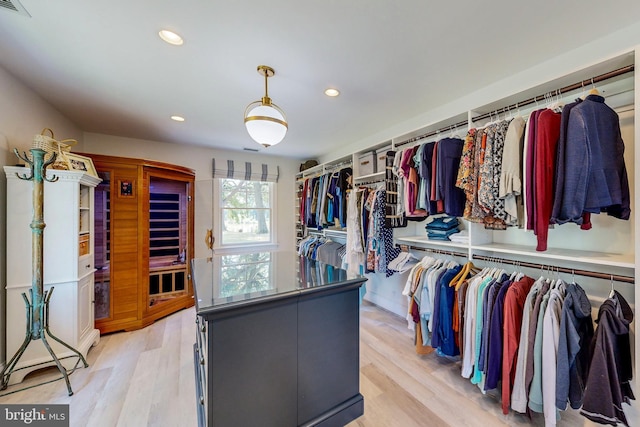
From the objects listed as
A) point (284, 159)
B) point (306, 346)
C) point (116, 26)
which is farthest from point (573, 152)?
point (284, 159)

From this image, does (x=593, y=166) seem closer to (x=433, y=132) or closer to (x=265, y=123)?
(x=433, y=132)

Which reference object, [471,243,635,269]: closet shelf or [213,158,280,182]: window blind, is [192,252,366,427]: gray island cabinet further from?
[213,158,280,182]: window blind

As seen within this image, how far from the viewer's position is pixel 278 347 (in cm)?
125

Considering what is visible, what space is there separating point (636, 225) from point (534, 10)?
128cm

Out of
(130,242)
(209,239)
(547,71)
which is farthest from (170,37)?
(209,239)

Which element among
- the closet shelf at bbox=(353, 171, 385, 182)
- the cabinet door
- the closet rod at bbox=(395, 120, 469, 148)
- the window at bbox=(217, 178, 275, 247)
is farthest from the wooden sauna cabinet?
the closet rod at bbox=(395, 120, 469, 148)

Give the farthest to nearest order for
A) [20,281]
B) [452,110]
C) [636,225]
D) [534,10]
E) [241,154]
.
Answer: [241,154], [452,110], [20,281], [534,10], [636,225]

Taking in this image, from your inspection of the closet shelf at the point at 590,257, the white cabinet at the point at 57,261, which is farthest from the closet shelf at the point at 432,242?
the white cabinet at the point at 57,261

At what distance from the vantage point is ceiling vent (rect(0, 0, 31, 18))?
1338mm

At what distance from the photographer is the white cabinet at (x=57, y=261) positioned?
1.95 metres

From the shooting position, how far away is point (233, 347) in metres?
1.14

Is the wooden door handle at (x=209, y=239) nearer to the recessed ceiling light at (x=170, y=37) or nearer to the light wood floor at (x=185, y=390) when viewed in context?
the light wood floor at (x=185, y=390)

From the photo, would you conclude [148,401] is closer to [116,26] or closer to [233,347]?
[233,347]

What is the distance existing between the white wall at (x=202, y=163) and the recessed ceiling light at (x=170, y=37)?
257 cm
